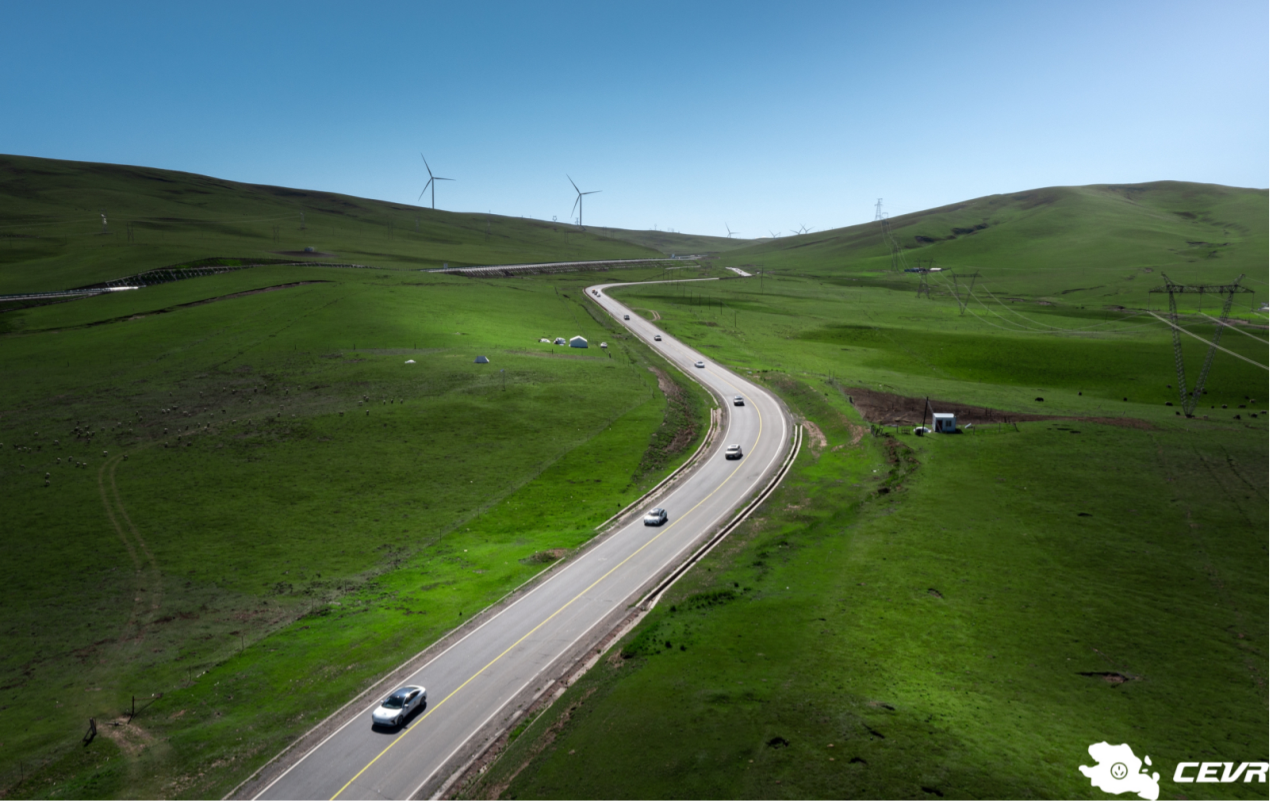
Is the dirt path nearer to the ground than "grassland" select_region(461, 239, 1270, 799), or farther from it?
nearer to the ground

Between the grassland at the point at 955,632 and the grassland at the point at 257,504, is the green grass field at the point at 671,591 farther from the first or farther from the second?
the grassland at the point at 257,504

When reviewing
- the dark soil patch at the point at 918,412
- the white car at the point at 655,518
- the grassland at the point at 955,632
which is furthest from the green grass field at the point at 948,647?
the dark soil patch at the point at 918,412

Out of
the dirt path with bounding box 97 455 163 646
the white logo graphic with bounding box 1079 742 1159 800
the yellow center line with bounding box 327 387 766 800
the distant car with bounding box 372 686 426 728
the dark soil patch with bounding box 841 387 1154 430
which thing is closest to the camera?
the white logo graphic with bounding box 1079 742 1159 800

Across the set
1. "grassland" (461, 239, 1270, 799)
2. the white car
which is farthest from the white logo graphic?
the white car

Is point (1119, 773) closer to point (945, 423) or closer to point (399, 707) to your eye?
point (399, 707)

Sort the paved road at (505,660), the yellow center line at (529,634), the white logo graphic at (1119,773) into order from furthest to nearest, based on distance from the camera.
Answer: the yellow center line at (529,634), the paved road at (505,660), the white logo graphic at (1119,773)

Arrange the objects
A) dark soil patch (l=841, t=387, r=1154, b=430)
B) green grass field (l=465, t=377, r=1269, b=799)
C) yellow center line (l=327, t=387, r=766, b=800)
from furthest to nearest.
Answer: dark soil patch (l=841, t=387, r=1154, b=430), yellow center line (l=327, t=387, r=766, b=800), green grass field (l=465, t=377, r=1269, b=799)

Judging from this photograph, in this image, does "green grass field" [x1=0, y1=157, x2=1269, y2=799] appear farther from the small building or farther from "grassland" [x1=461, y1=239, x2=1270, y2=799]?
the small building
